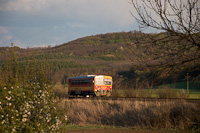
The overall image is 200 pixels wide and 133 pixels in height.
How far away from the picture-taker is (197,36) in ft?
22.4

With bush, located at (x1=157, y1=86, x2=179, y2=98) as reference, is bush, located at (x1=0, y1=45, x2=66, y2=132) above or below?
above

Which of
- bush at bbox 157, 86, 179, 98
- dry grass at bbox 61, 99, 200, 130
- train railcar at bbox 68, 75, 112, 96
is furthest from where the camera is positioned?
train railcar at bbox 68, 75, 112, 96

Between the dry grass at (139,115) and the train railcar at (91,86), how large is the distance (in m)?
12.7

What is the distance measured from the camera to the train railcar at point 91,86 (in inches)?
1142

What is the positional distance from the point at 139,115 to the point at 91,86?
16634 millimetres

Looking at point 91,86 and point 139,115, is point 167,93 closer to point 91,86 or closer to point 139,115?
point 91,86

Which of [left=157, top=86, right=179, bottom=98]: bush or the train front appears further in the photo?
the train front

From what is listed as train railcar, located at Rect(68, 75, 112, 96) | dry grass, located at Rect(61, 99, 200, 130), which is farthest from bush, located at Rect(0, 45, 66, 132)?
train railcar, located at Rect(68, 75, 112, 96)

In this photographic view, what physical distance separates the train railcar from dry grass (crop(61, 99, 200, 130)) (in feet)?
41.7

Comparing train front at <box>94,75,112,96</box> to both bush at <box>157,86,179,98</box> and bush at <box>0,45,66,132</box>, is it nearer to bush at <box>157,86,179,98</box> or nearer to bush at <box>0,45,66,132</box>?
bush at <box>157,86,179,98</box>

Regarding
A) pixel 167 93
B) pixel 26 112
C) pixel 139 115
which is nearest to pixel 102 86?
pixel 167 93

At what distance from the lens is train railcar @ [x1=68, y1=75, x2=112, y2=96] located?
29.0 metres

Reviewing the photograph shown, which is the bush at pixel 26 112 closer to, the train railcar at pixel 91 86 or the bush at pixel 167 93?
the bush at pixel 167 93

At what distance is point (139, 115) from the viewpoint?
12680 mm
